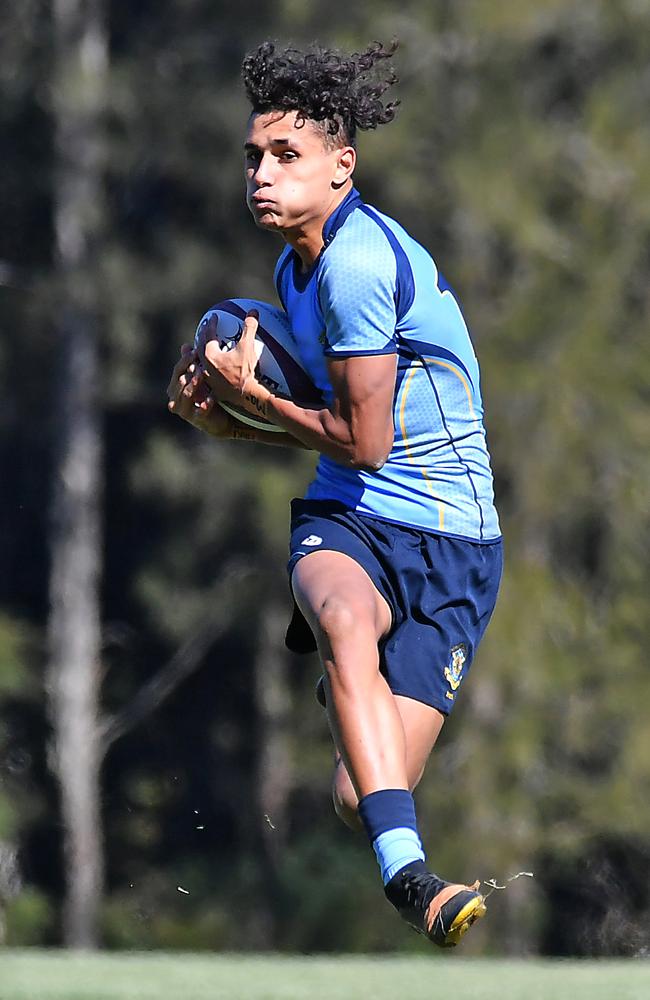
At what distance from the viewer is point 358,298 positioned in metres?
4.28

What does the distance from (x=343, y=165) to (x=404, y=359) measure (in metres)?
0.50

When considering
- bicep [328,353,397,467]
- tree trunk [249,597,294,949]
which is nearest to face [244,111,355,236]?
bicep [328,353,397,467]

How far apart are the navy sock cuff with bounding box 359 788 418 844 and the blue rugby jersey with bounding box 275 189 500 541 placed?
2.42 feet

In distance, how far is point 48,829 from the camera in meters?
18.0

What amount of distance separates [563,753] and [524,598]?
1622 millimetres

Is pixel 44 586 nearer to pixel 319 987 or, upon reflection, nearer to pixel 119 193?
pixel 119 193

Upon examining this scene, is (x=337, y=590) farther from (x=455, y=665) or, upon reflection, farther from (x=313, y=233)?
(x=313, y=233)

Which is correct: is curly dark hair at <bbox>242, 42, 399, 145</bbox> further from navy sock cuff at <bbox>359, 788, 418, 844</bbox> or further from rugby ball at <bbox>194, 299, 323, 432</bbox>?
navy sock cuff at <bbox>359, 788, 418, 844</bbox>

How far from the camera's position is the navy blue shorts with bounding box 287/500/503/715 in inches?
178

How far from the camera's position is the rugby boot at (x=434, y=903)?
154 inches

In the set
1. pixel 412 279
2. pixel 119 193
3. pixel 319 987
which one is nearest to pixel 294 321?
pixel 412 279

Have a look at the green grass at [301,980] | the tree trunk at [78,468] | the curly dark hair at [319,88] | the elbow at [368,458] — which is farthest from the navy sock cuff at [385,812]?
the tree trunk at [78,468]

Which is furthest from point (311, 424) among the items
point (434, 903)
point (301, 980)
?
point (301, 980)

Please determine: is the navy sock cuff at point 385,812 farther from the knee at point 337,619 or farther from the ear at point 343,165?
the ear at point 343,165
